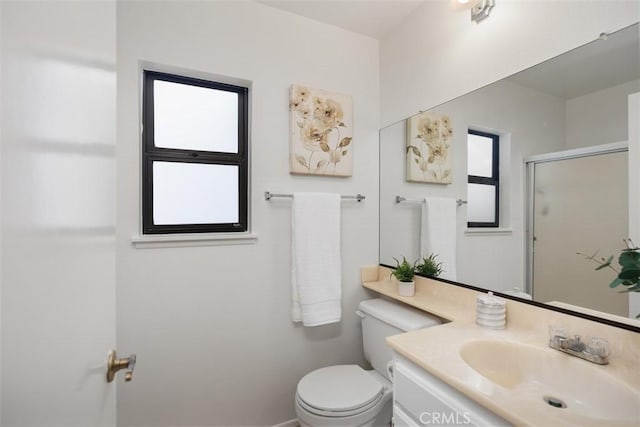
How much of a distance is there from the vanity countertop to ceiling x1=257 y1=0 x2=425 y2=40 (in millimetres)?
1677

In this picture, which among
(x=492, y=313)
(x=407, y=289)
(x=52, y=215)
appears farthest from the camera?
(x=407, y=289)

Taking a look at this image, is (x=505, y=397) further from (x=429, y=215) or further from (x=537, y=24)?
(x=537, y=24)

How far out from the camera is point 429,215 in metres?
1.67

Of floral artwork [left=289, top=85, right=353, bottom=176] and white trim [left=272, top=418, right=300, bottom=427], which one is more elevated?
floral artwork [left=289, top=85, right=353, bottom=176]

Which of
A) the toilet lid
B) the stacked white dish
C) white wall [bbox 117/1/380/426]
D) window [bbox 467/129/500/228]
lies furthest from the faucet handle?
white wall [bbox 117/1/380/426]

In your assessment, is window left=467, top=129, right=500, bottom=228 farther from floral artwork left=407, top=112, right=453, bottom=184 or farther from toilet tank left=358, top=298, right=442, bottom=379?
toilet tank left=358, top=298, right=442, bottom=379

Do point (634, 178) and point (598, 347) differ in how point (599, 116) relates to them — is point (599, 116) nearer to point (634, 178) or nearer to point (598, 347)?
point (634, 178)

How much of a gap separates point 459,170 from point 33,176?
5.31 ft

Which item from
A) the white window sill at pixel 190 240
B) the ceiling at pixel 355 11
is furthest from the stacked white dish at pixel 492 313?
the ceiling at pixel 355 11

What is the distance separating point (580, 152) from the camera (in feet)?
3.49

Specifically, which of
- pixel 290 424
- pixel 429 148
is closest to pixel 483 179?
pixel 429 148

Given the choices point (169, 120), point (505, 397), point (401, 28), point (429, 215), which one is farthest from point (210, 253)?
point (401, 28)

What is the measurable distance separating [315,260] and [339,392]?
2.19ft

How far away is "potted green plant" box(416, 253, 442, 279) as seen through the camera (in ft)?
5.29
